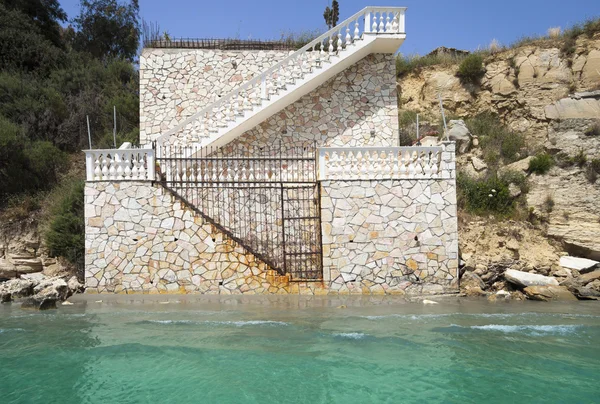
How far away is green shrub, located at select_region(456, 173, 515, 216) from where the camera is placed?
47.3 ft

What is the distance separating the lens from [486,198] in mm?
14500

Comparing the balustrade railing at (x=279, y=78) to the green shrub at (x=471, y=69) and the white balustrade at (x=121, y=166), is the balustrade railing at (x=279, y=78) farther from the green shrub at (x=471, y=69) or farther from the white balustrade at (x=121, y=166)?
the green shrub at (x=471, y=69)

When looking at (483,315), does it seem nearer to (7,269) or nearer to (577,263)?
(577,263)

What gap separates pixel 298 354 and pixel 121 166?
7.03m

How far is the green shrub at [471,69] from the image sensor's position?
21.2 m

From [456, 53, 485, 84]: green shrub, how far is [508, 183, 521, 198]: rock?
8.38 metres

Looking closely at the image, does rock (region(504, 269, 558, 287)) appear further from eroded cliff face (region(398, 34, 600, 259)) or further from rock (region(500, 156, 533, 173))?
rock (region(500, 156, 533, 173))

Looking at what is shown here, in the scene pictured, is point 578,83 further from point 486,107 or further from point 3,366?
point 3,366

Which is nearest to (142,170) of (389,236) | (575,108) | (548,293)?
(389,236)

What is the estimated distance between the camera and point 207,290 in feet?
37.5

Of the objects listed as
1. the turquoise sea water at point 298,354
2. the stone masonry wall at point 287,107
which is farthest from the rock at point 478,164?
the turquoise sea water at point 298,354

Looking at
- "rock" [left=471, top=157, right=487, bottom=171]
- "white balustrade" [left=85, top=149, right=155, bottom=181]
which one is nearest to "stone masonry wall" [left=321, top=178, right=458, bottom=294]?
"white balustrade" [left=85, top=149, right=155, bottom=181]

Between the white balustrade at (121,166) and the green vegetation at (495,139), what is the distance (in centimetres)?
1149

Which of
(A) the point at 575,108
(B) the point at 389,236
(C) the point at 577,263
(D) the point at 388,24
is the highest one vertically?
(D) the point at 388,24
